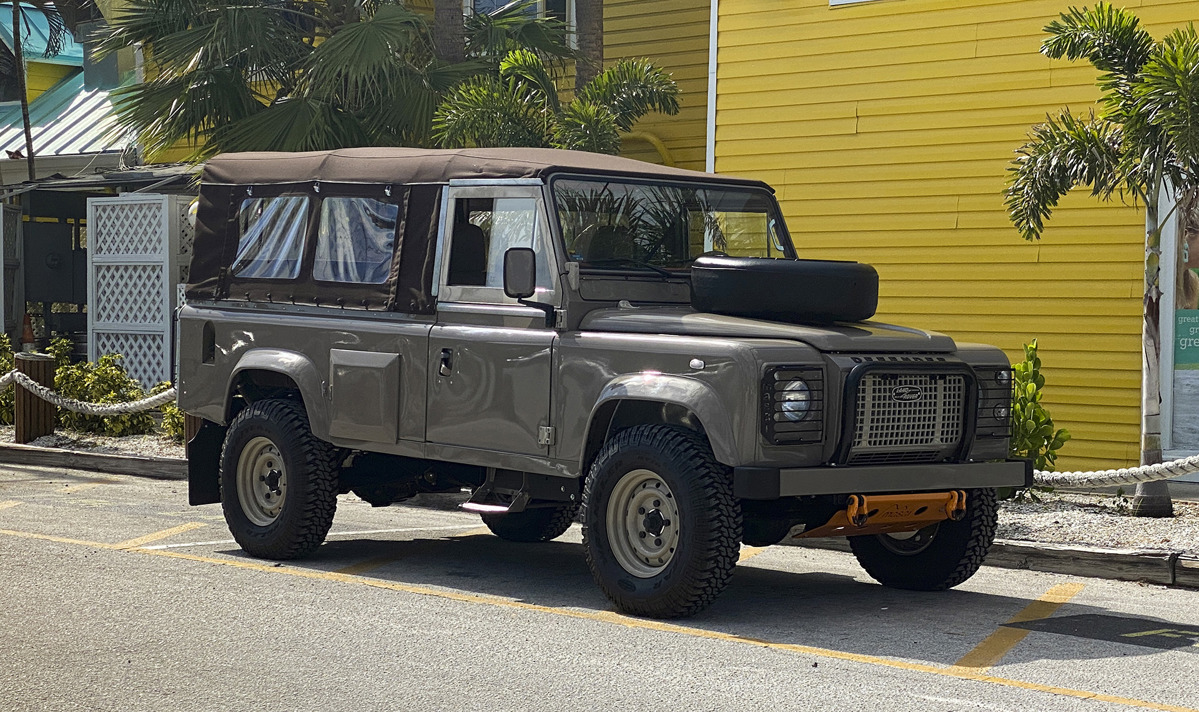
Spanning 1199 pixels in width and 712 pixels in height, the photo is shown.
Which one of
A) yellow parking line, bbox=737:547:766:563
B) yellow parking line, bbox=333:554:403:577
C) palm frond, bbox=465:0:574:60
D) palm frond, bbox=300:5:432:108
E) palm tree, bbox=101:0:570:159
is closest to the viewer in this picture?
yellow parking line, bbox=333:554:403:577

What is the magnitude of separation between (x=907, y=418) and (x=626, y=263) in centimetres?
171

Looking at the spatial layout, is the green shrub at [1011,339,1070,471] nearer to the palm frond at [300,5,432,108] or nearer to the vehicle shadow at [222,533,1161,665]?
the vehicle shadow at [222,533,1161,665]

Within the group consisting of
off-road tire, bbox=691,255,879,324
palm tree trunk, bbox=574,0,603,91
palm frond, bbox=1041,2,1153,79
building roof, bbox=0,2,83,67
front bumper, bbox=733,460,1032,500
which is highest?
building roof, bbox=0,2,83,67

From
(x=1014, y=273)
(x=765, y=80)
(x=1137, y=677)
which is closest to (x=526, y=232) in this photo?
(x=1137, y=677)

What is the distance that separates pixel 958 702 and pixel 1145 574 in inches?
142

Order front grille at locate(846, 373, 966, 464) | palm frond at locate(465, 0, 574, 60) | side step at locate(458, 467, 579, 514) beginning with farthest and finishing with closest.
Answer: palm frond at locate(465, 0, 574, 60), side step at locate(458, 467, 579, 514), front grille at locate(846, 373, 966, 464)

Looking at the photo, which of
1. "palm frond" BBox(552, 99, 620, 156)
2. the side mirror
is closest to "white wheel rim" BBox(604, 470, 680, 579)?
the side mirror

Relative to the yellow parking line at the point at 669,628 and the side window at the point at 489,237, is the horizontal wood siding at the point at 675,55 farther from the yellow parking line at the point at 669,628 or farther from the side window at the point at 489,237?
the yellow parking line at the point at 669,628

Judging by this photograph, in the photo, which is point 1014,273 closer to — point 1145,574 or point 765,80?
point 765,80

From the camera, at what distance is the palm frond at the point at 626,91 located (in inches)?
605

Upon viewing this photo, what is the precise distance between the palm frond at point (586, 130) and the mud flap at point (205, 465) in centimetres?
554

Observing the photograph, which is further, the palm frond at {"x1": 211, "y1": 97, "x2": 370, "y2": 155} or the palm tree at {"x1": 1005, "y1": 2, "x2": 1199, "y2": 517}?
the palm frond at {"x1": 211, "y1": 97, "x2": 370, "y2": 155}

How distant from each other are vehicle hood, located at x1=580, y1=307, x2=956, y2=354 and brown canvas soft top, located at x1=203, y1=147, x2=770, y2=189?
0.91m

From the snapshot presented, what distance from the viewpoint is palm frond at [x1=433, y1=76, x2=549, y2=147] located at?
1450 centimetres
